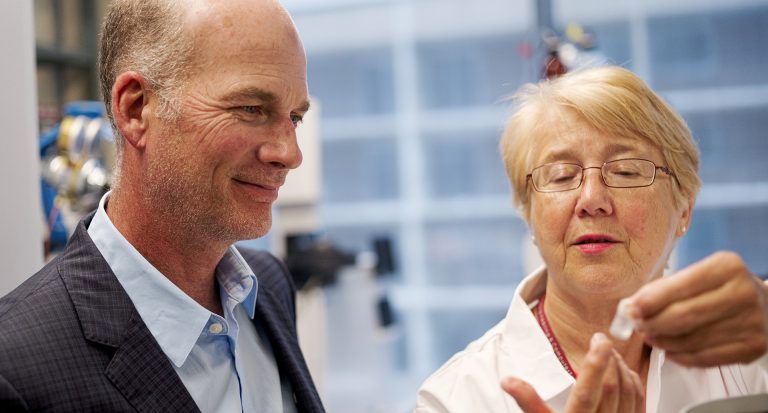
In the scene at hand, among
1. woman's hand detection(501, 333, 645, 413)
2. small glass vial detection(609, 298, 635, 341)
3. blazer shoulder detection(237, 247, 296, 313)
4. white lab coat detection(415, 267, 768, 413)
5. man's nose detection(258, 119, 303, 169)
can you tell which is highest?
man's nose detection(258, 119, 303, 169)

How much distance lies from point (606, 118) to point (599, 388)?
2.14ft

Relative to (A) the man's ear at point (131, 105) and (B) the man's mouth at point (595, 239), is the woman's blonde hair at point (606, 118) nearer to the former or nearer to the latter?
(B) the man's mouth at point (595, 239)

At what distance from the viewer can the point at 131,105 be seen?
1.30 m

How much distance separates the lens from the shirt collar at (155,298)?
1237mm

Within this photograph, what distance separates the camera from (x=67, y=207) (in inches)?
111

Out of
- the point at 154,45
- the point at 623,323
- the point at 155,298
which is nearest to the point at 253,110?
→ the point at 154,45

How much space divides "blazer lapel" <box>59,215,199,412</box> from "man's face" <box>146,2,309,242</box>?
155 mm

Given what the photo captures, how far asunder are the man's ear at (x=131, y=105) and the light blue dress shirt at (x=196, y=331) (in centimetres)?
15

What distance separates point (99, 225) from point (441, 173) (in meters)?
4.14

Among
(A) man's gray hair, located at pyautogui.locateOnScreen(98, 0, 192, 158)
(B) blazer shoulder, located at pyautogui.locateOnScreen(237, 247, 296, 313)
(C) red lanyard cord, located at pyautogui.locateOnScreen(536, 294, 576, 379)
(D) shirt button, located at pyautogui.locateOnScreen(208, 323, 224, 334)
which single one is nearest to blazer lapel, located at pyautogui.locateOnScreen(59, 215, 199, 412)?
(D) shirt button, located at pyautogui.locateOnScreen(208, 323, 224, 334)

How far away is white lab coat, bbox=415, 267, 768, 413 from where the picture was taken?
1.29 metres

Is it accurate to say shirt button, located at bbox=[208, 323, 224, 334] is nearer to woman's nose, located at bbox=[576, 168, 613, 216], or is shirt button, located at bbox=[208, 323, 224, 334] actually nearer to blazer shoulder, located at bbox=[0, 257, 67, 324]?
blazer shoulder, located at bbox=[0, 257, 67, 324]

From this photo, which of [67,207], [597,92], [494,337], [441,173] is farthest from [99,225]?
[441,173]

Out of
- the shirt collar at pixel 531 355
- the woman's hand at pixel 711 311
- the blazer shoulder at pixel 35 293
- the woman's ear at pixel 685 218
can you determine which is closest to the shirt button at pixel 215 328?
the blazer shoulder at pixel 35 293
